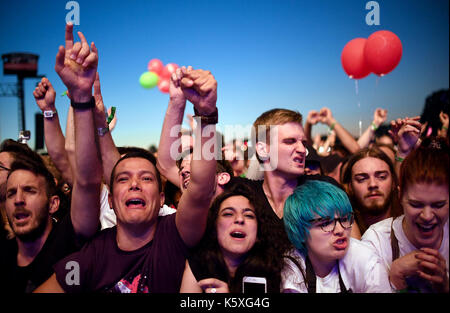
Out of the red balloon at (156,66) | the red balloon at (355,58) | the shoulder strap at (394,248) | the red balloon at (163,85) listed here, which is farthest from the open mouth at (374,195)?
the red balloon at (156,66)

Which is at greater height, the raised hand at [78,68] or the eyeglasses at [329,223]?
the raised hand at [78,68]

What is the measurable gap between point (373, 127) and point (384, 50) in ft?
3.46

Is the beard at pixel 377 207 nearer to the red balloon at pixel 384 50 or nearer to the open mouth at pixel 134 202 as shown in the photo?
the open mouth at pixel 134 202

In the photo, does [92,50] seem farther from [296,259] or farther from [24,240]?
[296,259]

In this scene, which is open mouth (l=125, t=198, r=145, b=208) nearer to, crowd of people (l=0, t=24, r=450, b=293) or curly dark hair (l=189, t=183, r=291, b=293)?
crowd of people (l=0, t=24, r=450, b=293)

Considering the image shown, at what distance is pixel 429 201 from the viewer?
4.44 ft

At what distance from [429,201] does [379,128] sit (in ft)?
8.53

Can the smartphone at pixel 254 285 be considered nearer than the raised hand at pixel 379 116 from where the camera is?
Yes

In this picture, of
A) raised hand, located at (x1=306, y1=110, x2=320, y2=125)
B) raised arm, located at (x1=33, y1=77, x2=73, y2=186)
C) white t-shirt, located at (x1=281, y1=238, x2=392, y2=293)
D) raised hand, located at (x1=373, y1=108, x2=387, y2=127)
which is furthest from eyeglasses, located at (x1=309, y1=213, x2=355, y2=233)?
raised hand, located at (x1=373, y1=108, x2=387, y2=127)

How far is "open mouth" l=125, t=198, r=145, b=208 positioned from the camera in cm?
150

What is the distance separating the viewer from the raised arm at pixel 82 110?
137 cm

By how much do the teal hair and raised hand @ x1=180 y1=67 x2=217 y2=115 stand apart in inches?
24.6

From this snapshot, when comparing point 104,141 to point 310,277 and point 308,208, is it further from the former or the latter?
point 310,277

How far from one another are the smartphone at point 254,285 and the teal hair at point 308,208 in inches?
9.7
